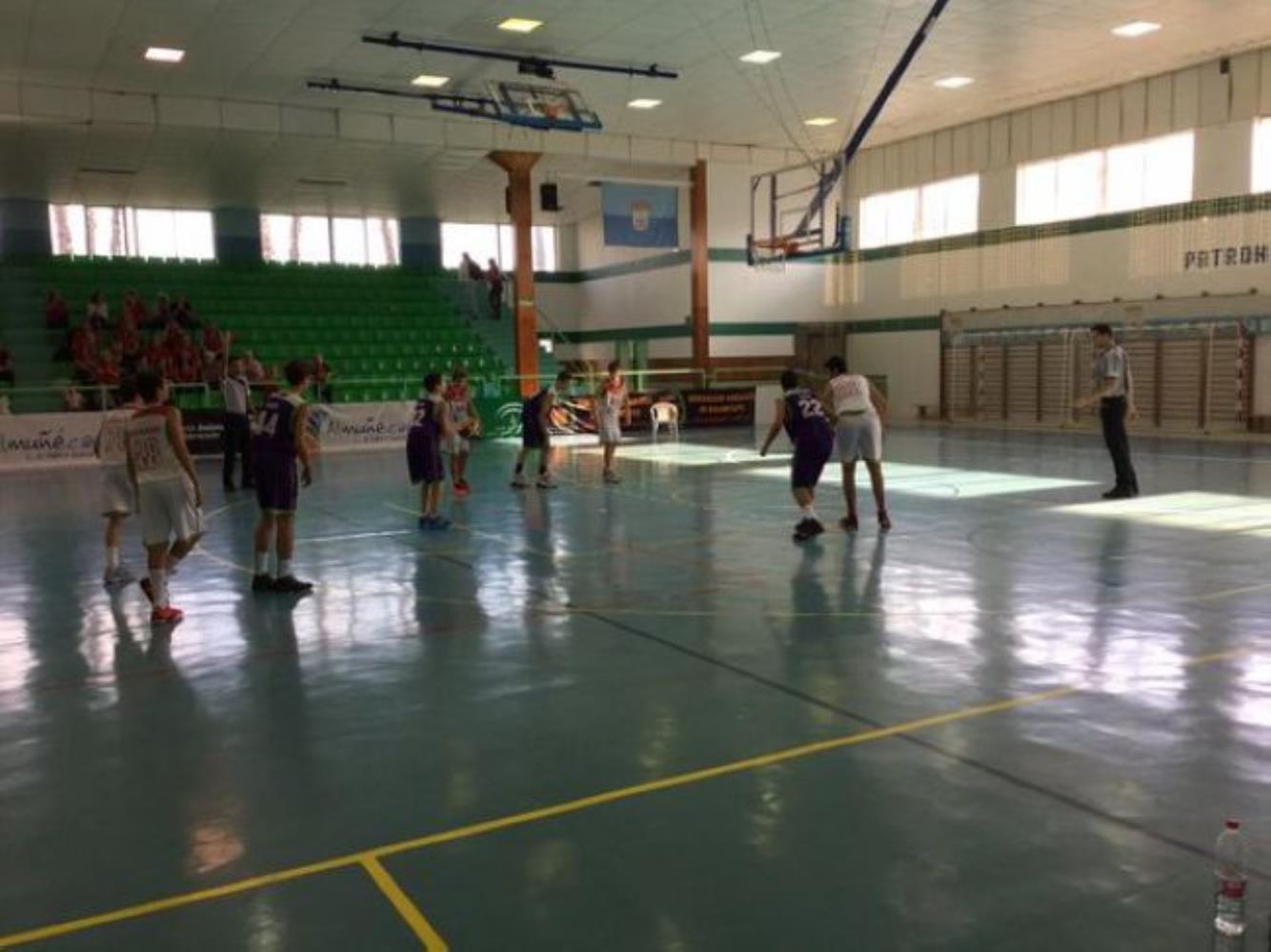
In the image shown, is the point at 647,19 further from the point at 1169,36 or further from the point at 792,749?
the point at 792,749

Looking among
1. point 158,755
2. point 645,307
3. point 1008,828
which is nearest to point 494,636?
point 158,755

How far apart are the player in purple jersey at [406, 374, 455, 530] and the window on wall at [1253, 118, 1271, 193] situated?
18.5 m

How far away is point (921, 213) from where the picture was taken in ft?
100.0

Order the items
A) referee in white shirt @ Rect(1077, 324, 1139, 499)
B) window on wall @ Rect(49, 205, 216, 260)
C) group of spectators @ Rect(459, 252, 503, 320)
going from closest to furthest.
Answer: referee in white shirt @ Rect(1077, 324, 1139, 499) < window on wall @ Rect(49, 205, 216, 260) < group of spectators @ Rect(459, 252, 503, 320)

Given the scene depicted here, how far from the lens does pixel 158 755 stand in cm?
503

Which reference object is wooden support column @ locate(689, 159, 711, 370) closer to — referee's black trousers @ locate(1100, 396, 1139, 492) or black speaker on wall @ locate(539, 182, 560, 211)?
black speaker on wall @ locate(539, 182, 560, 211)

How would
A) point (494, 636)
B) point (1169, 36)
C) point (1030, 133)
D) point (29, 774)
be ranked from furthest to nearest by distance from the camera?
1. point (1030, 133)
2. point (1169, 36)
3. point (494, 636)
4. point (29, 774)

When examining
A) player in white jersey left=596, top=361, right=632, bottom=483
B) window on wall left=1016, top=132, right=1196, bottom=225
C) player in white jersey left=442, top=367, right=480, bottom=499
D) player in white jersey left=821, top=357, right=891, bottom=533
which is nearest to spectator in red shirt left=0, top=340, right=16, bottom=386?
player in white jersey left=442, top=367, right=480, bottom=499

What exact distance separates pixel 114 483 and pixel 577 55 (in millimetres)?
15169

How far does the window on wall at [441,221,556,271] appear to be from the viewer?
39.9m

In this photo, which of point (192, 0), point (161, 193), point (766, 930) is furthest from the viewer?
point (161, 193)

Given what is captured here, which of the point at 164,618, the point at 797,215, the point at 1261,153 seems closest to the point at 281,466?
the point at 164,618

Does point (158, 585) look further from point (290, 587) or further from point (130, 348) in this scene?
point (130, 348)

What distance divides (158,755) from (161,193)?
32.0m
